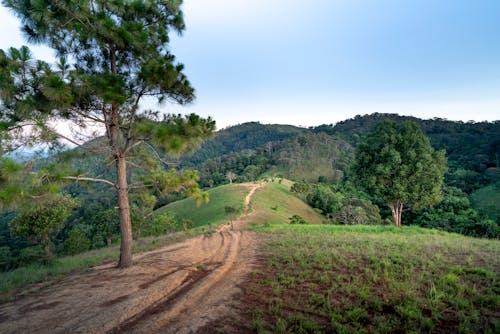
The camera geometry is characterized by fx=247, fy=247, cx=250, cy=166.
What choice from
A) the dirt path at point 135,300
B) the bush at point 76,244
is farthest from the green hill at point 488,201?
the bush at point 76,244

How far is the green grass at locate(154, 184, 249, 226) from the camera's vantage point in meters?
33.5

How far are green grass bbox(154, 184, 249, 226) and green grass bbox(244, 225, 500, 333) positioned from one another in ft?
76.1

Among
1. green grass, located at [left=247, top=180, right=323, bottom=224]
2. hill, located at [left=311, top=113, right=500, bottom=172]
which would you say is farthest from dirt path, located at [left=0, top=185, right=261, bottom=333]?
hill, located at [left=311, top=113, right=500, bottom=172]

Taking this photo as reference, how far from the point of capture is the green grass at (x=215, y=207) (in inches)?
1320

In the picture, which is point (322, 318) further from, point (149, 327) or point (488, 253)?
point (488, 253)

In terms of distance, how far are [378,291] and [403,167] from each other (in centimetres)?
1470

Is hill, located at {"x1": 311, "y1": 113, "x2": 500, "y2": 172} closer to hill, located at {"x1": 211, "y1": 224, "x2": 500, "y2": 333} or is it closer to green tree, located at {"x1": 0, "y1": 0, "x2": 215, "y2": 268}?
hill, located at {"x1": 211, "y1": 224, "x2": 500, "y2": 333}

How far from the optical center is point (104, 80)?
6.48 m

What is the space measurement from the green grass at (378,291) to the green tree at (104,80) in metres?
4.37

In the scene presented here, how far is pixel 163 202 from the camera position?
214ft

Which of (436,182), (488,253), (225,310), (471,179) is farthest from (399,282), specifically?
(471,179)

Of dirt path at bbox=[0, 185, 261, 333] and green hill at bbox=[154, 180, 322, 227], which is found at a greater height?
dirt path at bbox=[0, 185, 261, 333]

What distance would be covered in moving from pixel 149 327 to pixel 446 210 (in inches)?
1989

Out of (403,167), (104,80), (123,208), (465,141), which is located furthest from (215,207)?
(465,141)
